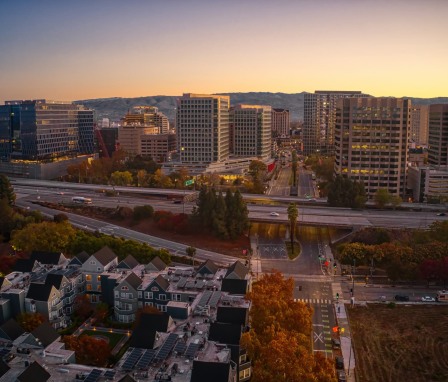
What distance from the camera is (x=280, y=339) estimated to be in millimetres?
28750

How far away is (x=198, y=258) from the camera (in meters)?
53.1

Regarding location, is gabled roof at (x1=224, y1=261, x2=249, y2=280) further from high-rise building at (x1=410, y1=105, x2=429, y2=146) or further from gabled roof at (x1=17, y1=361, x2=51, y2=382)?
high-rise building at (x1=410, y1=105, x2=429, y2=146)

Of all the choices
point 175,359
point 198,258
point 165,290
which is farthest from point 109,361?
point 198,258

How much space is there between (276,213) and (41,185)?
45.9 metres

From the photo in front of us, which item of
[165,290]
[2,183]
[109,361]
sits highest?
[2,183]

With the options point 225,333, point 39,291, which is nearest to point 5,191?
point 39,291

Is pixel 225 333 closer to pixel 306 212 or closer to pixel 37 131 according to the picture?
pixel 306 212

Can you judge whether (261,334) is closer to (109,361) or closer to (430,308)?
(109,361)

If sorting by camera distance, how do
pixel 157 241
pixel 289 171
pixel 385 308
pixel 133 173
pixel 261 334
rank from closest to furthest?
pixel 261 334
pixel 385 308
pixel 157 241
pixel 133 173
pixel 289 171

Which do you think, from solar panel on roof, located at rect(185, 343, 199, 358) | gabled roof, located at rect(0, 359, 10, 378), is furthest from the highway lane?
gabled roof, located at rect(0, 359, 10, 378)

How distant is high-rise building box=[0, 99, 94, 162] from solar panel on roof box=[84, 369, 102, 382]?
8849 cm

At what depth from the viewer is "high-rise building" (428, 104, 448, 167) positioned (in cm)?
9344

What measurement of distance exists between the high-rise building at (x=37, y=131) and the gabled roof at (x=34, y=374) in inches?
3474

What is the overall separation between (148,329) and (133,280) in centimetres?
759
